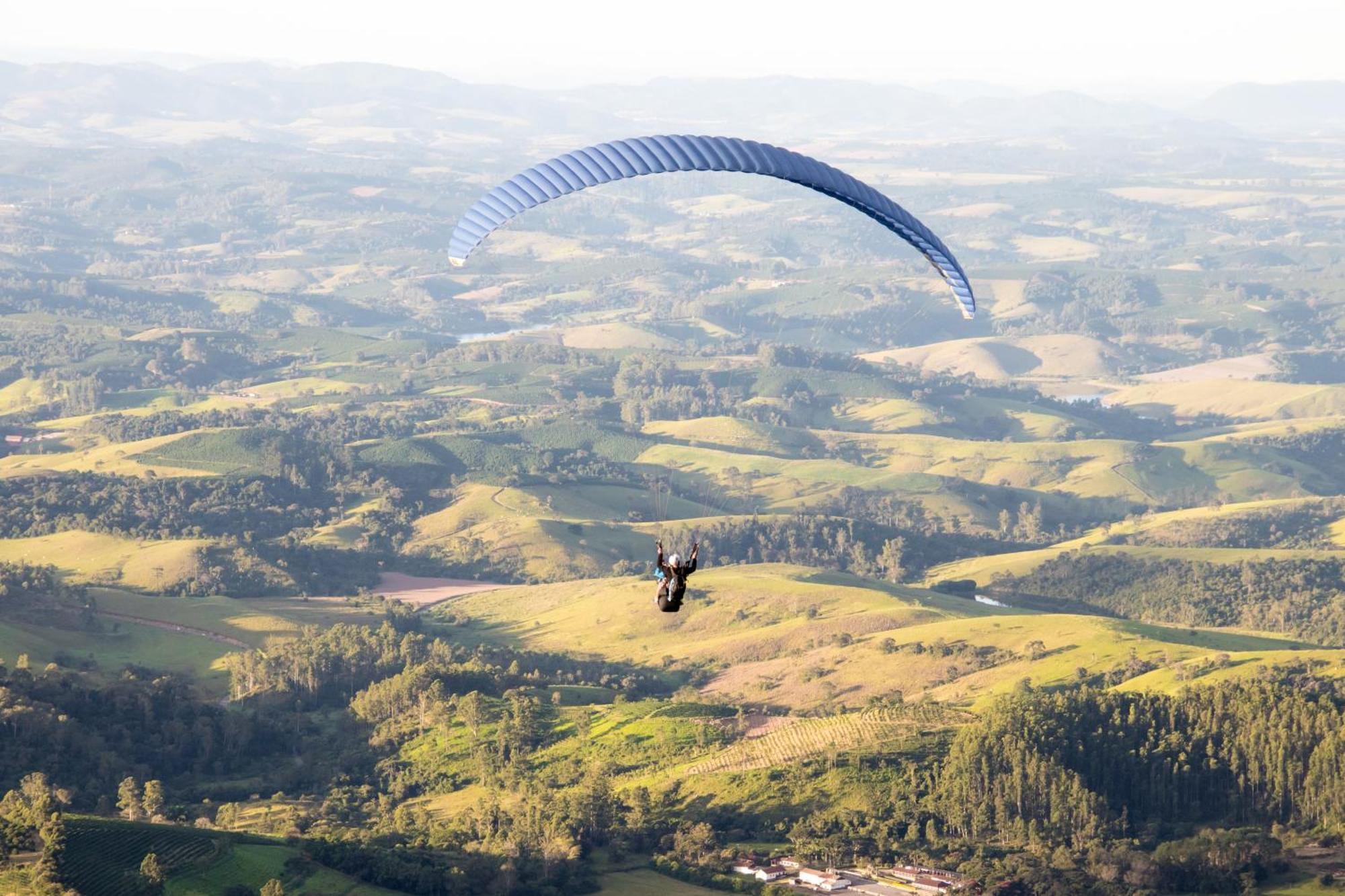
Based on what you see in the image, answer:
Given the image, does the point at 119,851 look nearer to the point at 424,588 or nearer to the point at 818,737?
the point at 818,737

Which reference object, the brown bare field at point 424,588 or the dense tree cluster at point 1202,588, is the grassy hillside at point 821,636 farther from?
the dense tree cluster at point 1202,588

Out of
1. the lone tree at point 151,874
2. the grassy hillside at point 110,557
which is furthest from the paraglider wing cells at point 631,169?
the grassy hillside at point 110,557

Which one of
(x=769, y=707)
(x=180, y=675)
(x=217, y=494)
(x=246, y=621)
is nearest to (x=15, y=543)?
(x=217, y=494)

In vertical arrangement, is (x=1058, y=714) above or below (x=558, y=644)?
above

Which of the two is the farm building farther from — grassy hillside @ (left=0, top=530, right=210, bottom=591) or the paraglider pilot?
grassy hillside @ (left=0, top=530, right=210, bottom=591)

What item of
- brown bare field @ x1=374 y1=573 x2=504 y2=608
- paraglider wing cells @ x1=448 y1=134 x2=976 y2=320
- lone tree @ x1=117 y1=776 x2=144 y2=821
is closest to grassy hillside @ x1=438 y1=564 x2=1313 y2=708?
brown bare field @ x1=374 y1=573 x2=504 y2=608

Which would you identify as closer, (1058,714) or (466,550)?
(1058,714)

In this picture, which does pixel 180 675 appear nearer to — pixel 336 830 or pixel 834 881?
pixel 336 830
